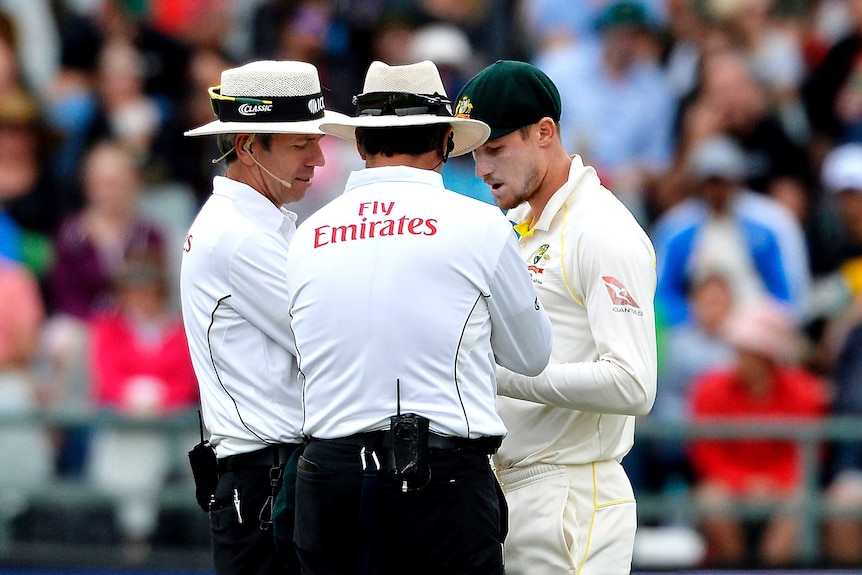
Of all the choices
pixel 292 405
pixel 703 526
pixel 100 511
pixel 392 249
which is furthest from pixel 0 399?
pixel 392 249

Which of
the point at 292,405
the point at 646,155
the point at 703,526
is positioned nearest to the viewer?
the point at 292,405

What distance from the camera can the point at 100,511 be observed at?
27.1 ft

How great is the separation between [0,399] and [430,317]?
5201 mm

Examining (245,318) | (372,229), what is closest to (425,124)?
(372,229)

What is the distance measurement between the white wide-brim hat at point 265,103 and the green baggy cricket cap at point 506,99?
43cm

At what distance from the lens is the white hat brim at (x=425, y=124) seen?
4.18 metres

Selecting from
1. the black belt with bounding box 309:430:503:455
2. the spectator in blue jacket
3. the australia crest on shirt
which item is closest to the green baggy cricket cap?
the australia crest on shirt

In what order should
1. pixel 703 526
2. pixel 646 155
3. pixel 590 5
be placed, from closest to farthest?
1. pixel 703 526
2. pixel 646 155
3. pixel 590 5

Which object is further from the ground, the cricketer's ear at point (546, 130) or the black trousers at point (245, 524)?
the cricketer's ear at point (546, 130)

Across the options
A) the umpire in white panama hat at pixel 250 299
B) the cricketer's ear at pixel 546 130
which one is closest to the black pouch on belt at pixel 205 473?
the umpire in white panama hat at pixel 250 299

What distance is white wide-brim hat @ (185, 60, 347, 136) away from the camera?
467 cm

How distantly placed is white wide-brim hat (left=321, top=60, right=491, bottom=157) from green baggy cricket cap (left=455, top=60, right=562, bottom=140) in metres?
0.28

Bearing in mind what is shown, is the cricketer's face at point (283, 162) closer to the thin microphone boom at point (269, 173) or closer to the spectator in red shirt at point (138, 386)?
the thin microphone boom at point (269, 173)

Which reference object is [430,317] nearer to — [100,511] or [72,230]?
[100,511]
